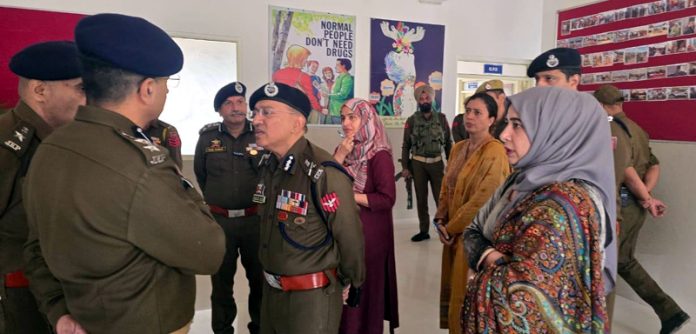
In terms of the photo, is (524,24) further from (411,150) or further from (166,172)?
(166,172)

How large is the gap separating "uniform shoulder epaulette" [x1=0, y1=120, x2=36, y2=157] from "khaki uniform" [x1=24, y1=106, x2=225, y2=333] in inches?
19.4

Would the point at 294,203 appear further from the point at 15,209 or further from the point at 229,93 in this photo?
the point at 229,93

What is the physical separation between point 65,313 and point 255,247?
162 cm

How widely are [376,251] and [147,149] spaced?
160cm

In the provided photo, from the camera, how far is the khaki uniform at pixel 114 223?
0.98 m

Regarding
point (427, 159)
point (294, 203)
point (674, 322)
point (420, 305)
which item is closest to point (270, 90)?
point (294, 203)

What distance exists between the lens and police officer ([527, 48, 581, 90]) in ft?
7.56

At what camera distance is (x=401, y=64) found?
551 centimetres

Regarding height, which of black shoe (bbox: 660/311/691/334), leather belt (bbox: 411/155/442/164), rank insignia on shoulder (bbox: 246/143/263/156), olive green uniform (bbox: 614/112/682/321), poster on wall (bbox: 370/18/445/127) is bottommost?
black shoe (bbox: 660/311/691/334)

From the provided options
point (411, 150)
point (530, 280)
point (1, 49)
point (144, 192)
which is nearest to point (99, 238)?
point (144, 192)

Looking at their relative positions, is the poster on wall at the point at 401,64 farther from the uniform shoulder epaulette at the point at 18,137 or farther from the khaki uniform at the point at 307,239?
the uniform shoulder epaulette at the point at 18,137

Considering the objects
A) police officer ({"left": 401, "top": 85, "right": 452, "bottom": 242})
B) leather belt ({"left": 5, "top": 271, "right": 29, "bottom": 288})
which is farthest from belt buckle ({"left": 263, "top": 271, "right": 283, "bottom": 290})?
police officer ({"left": 401, "top": 85, "right": 452, "bottom": 242})

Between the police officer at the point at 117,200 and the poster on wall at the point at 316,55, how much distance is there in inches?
154

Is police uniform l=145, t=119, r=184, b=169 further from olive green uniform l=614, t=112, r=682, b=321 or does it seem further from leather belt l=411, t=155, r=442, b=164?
leather belt l=411, t=155, r=442, b=164
